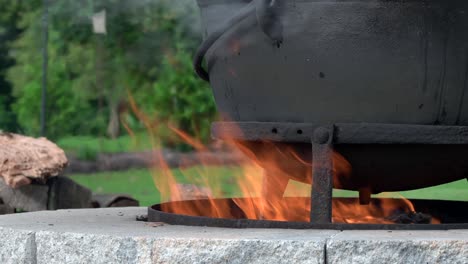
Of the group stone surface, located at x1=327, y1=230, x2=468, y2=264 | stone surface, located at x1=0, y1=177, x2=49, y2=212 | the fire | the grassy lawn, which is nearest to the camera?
stone surface, located at x1=327, y1=230, x2=468, y2=264

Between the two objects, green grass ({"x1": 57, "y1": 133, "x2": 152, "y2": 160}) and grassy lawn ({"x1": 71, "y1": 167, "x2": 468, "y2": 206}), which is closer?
grassy lawn ({"x1": 71, "y1": 167, "x2": 468, "y2": 206})

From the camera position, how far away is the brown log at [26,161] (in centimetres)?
586

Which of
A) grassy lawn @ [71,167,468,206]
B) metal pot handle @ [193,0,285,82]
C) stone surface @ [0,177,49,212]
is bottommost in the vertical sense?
grassy lawn @ [71,167,468,206]

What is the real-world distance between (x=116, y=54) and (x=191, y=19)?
5.42ft

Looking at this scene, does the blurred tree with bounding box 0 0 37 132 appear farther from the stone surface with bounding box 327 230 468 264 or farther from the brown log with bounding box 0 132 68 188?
the stone surface with bounding box 327 230 468 264

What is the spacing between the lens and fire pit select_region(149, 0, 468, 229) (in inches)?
132

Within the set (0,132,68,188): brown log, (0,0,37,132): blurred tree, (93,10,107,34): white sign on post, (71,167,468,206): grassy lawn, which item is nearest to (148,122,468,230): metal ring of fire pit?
(0,132,68,188): brown log

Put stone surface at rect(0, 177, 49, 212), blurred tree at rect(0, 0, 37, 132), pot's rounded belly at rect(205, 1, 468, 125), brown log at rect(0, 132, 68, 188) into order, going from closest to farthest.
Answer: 1. pot's rounded belly at rect(205, 1, 468, 125)
2. brown log at rect(0, 132, 68, 188)
3. stone surface at rect(0, 177, 49, 212)
4. blurred tree at rect(0, 0, 37, 132)

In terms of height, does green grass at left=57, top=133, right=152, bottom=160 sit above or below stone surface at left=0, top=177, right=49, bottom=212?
below

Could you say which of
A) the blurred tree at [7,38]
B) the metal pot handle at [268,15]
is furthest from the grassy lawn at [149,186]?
the metal pot handle at [268,15]

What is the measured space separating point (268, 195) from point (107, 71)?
1001 cm

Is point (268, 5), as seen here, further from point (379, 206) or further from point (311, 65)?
point (379, 206)

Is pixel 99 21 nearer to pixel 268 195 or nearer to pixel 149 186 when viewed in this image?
pixel 149 186

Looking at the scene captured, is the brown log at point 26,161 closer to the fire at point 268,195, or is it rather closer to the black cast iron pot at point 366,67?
the fire at point 268,195
